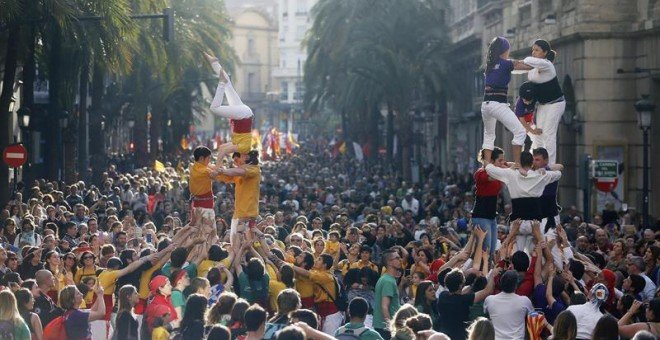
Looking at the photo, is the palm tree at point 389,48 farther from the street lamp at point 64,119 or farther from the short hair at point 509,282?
the short hair at point 509,282

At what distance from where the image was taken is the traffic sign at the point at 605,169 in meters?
29.0

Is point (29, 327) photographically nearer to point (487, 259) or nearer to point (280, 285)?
point (280, 285)

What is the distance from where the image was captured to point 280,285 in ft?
46.4

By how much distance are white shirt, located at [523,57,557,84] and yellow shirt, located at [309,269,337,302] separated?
11.7ft

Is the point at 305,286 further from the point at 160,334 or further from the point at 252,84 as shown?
the point at 252,84

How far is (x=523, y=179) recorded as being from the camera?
15.3 m

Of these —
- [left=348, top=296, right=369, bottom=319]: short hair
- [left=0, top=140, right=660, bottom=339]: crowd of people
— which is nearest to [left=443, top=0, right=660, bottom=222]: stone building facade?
[left=0, top=140, right=660, bottom=339]: crowd of people

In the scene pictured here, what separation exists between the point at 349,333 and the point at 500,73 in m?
5.66

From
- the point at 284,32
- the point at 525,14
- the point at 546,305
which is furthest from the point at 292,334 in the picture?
the point at 284,32

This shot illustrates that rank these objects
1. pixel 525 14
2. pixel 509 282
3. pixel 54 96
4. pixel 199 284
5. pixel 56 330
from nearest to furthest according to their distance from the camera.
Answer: pixel 56 330
pixel 509 282
pixel 199 284
pixel 54 96
pixel 525 14

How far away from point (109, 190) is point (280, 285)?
758 inches

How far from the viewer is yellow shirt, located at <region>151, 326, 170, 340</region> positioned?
11.9 m

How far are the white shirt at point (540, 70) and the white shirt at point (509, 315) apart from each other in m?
4.62

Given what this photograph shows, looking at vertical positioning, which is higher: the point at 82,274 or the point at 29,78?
the point at 29,78
